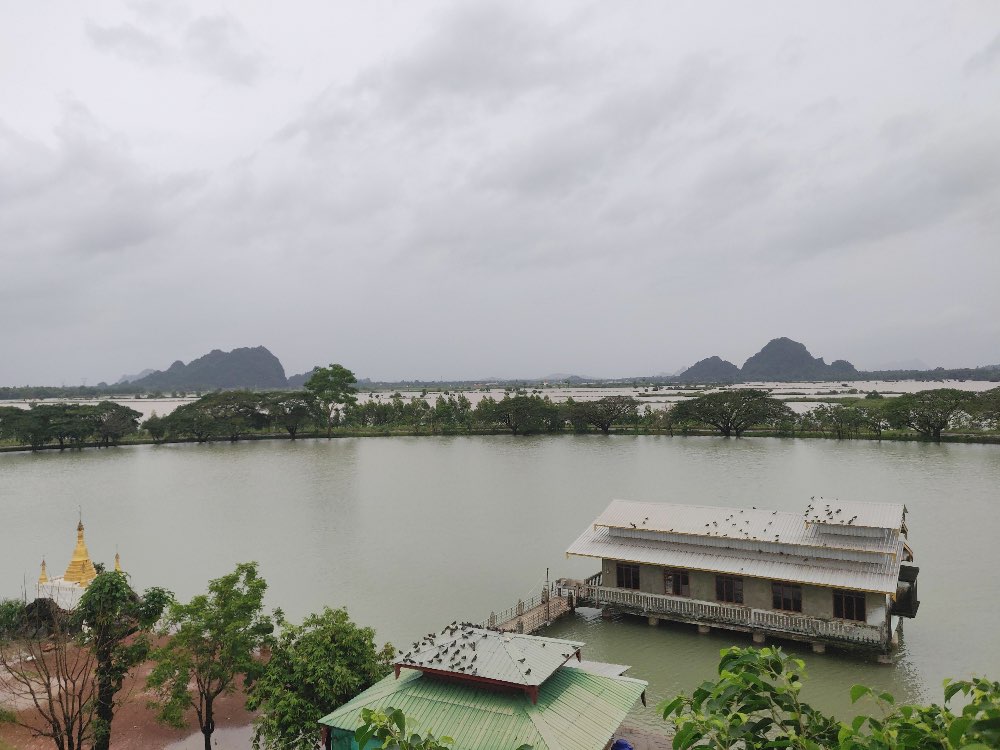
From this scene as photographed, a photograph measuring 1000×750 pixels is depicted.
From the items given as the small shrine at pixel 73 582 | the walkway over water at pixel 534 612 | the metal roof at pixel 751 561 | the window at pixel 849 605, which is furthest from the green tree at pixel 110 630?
the window at pixel 849 605

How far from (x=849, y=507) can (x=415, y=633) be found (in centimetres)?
1186

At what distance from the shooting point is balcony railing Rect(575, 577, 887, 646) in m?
15.3

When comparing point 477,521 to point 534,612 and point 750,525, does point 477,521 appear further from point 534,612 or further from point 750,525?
point 750,525

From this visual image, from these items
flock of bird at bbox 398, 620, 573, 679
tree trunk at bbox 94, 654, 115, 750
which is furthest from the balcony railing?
tree trunk at bbox 94, 654, 115, 750

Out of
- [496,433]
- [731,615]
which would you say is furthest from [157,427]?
[731,615]

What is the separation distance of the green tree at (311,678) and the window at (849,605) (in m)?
10.7

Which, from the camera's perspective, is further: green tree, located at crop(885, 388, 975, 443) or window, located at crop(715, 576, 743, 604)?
green tree, located at crop(885, 388, 975, 443)

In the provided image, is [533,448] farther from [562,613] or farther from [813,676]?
[813,676]

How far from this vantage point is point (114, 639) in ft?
37.5

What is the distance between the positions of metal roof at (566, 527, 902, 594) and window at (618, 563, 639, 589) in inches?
16.9

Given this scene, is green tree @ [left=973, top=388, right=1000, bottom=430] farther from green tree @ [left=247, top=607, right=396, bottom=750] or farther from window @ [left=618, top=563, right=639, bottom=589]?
green tree @ [left=247, top=607, right=396, bottom=750]

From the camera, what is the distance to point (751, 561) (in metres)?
17.1

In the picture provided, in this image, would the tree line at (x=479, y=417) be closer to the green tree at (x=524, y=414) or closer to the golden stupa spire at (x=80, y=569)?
the green tree at (x=524, y=414)

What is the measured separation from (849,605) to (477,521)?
655 inches
